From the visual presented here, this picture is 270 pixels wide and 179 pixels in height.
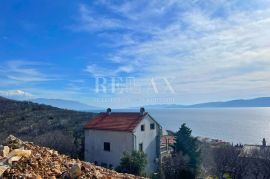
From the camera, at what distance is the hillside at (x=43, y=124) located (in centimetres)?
2699

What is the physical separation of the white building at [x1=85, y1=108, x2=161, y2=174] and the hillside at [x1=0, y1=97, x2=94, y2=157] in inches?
78.4

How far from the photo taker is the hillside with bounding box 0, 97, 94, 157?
1063 inches

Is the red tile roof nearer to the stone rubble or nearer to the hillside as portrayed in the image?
the hillside

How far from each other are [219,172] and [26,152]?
1961cm

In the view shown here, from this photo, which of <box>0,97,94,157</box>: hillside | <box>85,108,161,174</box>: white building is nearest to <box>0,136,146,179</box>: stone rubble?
<box>85,108,161,174</box>: white building

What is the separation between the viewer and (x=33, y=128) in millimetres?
42656

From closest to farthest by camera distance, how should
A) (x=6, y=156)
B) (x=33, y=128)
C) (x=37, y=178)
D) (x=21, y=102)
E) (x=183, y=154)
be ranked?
(x=37, y=178) → (x=6, y=156) → (x=183, y=154) → (x=33, y=128) → (x=21, y=102)

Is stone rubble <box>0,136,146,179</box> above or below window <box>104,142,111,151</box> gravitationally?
above

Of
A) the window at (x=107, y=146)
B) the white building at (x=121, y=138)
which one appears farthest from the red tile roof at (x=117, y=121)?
the window at (x=107, y=146)

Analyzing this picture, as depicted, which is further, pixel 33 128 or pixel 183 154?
pixel 33 128

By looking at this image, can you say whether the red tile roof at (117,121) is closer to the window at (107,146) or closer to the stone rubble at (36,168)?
the window at (107,146)

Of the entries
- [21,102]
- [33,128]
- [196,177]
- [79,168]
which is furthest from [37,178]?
[21,102]

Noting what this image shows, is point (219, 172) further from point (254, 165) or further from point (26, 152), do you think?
point (26, 152)

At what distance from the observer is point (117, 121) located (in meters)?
26.2
